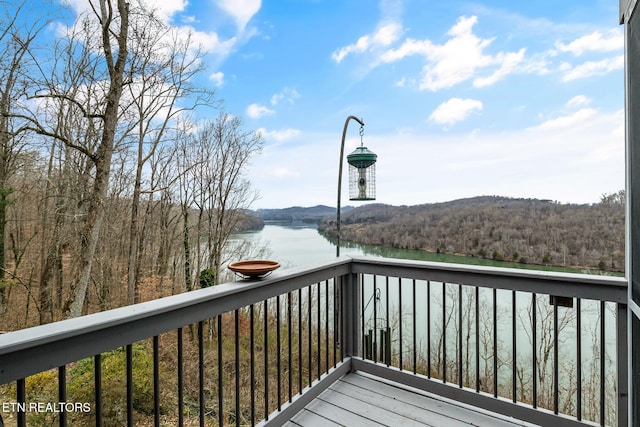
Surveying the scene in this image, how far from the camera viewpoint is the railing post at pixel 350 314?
268cm

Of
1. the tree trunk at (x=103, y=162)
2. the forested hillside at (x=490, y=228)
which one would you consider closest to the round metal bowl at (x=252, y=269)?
the forested hillside at (x=490, y=228)

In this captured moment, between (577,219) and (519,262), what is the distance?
3.11 feet

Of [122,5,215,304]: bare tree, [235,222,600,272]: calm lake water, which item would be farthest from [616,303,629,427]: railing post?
[122,5,215,304]: bare tree

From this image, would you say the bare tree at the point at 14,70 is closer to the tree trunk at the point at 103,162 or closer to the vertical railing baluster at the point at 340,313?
the tree trunk at the point at 103,162

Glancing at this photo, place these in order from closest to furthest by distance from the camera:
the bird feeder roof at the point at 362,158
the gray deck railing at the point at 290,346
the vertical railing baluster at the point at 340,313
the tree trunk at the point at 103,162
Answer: the gray deck railing at the point at 290,346 → the vertical railing baluster at the point at 340,313 → the bird feeder roof at the point at 362,158 → the tree trunk at the point at 103,162

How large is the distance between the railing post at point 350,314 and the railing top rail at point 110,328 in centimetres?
101

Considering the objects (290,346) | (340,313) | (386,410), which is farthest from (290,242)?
(386,410)

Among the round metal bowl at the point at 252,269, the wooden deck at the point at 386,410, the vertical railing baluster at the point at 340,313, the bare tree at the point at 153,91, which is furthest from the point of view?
the bare tree at the point at 153,91

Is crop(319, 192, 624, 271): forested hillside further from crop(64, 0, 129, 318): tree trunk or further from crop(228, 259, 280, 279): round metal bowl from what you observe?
crop(64, 0, 129, 318): tree trunk

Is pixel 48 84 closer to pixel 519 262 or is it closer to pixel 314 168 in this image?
pixel 314 168

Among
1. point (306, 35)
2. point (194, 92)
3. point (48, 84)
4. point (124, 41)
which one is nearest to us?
point (48, 84)

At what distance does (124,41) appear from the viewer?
6.29 m

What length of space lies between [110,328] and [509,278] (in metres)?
2.16

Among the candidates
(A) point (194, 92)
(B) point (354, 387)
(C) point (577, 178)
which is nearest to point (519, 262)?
(C) point (577, 178)
